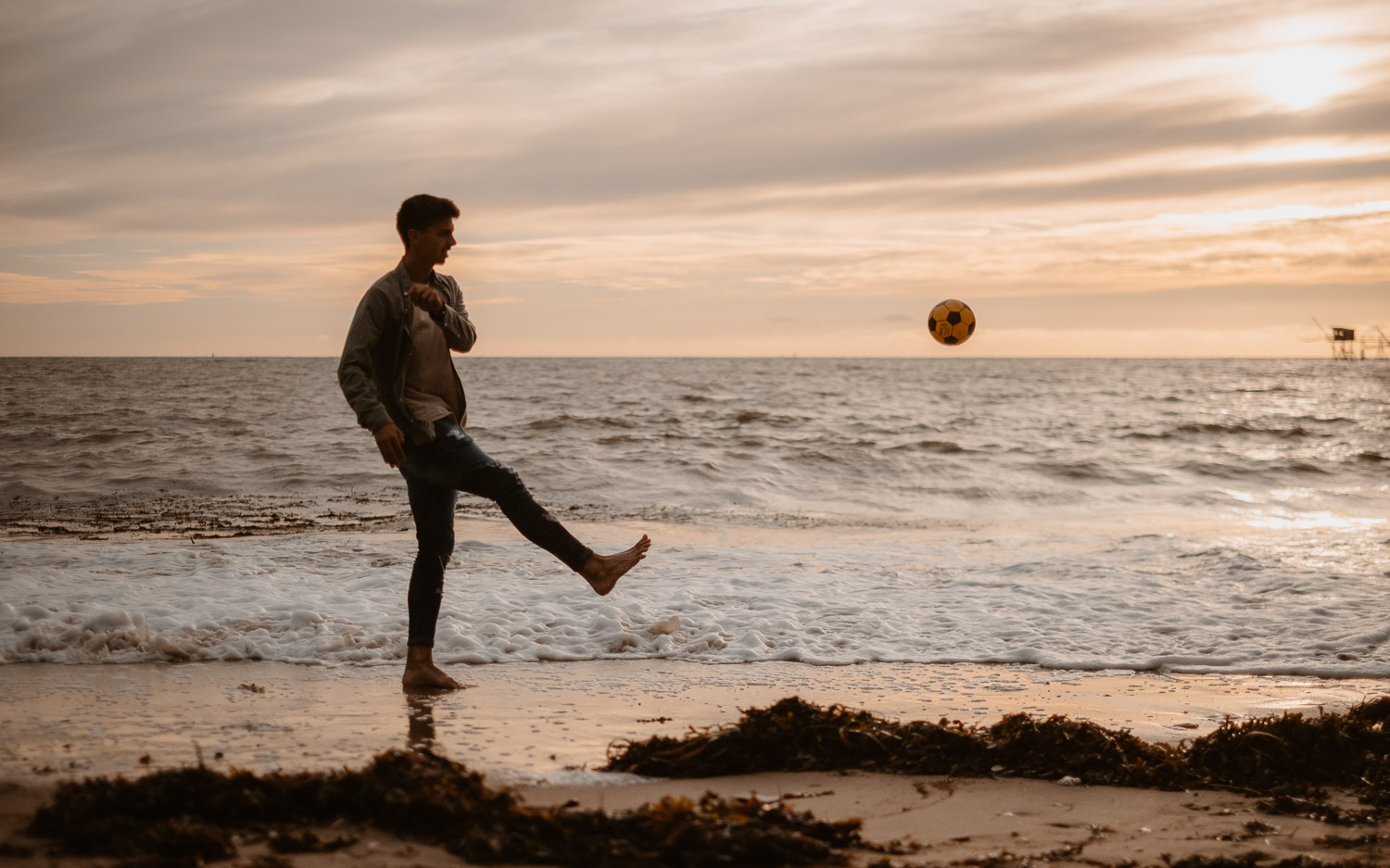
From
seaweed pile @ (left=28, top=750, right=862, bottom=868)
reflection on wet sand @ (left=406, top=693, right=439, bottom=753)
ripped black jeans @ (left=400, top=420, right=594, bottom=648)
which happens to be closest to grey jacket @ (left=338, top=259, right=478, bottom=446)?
ripped black jeans @ (left=400, top=420, right=594, bottom=648)

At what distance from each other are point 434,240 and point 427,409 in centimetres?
72

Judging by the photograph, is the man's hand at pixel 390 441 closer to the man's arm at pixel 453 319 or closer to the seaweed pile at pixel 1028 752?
the man's arm at pixel 453 319

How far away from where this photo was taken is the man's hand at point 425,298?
161 inches

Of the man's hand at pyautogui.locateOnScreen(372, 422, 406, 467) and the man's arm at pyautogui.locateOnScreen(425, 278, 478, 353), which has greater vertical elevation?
the man's arm at pyautogui.locateOnScreen(425, 278, 478, 353)

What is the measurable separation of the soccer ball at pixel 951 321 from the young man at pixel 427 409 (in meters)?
6.07

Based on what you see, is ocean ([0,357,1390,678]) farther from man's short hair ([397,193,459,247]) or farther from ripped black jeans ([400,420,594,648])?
man's short hair ([397,193,459,247])

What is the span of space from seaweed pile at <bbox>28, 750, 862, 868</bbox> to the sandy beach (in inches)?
3.4

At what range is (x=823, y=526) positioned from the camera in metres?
11.2

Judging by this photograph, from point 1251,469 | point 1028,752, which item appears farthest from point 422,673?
point 1251,469

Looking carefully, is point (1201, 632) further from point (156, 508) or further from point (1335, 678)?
point (156, 508)

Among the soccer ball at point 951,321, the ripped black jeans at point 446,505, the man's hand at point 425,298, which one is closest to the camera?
the man's hand at point 425,298

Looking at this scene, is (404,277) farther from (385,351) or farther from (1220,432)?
(1220,432)

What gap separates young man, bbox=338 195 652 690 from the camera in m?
4.14

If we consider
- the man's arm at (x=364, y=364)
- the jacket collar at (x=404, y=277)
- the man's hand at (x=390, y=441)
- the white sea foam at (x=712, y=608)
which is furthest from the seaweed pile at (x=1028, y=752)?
the jacket collar at (x=404, y=277)
